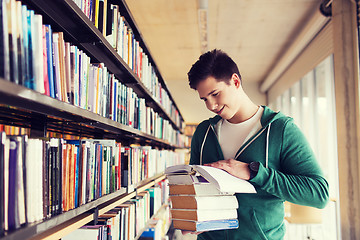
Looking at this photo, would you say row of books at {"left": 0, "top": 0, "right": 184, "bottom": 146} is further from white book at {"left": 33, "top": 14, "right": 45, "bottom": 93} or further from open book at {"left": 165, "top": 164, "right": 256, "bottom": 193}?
open book at {"left": 165, "top": 164, "right": 256, "bottom": 193}

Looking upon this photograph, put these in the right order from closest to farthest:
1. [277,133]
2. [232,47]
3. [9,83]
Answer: [9,83], [277,133], [232,47]

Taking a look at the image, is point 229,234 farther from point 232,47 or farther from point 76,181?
point 232,47

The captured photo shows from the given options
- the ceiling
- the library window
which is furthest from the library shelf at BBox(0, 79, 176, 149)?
the library window

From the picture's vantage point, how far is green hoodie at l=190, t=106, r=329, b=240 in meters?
1.04

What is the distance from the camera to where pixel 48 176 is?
2.76ft

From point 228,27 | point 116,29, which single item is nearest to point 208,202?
point 116,29

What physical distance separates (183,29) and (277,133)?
3.83m

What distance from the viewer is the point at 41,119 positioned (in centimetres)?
115

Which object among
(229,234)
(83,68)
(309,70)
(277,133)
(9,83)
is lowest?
(229,234)

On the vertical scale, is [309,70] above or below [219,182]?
Result: above

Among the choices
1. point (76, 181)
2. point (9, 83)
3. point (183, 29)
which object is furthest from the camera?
point (183, 29)

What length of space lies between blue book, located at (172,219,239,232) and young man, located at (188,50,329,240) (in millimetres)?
84

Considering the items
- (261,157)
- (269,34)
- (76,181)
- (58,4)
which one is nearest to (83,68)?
(58,4)

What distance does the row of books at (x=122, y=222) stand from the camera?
122cm
